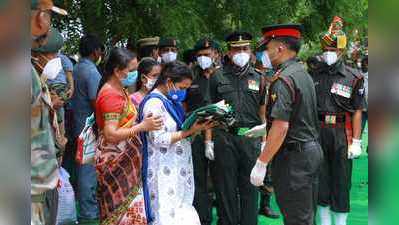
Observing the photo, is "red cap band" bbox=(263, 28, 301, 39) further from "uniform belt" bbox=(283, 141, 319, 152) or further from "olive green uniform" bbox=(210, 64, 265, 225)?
"olive green uniform" bbox=(210, 64, 265, 225)

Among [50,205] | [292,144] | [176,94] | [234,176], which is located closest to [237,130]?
[234,176]

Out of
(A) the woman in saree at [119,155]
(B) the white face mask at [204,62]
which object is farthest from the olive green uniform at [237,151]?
(A) the woman in saree at [119,155]

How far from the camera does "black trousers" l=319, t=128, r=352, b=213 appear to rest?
5504 millimetres

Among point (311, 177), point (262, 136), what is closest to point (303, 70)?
point (311, 177)

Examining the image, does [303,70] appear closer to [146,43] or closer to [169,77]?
[169,77]

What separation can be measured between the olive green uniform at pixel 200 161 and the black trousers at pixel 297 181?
206 centimetres

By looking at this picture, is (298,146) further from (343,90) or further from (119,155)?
(343,90)

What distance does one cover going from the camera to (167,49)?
6152 millimetres

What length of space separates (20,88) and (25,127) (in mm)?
106

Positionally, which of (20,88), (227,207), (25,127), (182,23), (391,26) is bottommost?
(227,207)

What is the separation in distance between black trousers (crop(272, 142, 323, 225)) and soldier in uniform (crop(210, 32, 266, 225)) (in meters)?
1.63

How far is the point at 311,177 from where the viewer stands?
146 inches

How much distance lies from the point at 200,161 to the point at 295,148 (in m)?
2.28

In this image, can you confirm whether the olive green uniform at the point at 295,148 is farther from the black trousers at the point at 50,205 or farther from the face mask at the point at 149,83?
the black trousers at the point at 50,205
